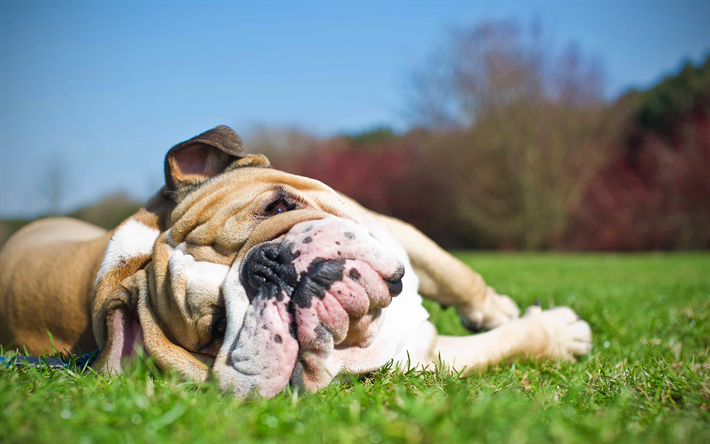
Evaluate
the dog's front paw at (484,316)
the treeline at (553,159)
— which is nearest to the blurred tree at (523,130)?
the treeline at (553,159)

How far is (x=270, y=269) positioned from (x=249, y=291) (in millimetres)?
130

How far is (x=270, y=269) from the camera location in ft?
6.10

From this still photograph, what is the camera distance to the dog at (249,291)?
1778mm

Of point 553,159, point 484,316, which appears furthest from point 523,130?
point 484,316

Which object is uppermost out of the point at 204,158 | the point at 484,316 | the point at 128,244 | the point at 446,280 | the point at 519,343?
the point at 204,158

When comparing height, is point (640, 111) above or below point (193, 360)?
above

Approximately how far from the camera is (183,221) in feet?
7.43

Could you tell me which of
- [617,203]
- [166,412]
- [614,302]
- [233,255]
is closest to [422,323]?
[233,255]

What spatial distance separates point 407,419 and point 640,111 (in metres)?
23.2

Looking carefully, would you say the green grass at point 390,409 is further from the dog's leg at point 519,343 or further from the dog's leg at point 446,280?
the dog's leg at point 446,280

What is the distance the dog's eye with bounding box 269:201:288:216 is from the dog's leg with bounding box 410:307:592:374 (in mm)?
999

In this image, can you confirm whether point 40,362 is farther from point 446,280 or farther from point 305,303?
point 446,280

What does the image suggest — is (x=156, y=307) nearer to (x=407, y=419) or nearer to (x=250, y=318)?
(x=250, y=318)

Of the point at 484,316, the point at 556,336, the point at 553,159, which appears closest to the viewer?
the point at 556,336
